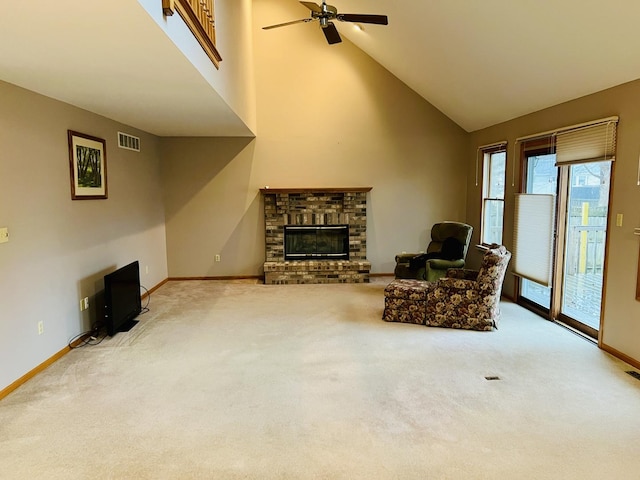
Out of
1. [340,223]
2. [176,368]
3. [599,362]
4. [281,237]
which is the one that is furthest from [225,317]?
[599,362]

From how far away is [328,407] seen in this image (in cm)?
282

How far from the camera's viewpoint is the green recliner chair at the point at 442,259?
5531mm

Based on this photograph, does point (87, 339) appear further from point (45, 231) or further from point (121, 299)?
point (45, 231)

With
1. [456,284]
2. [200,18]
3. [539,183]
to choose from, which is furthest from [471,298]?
[200,18]

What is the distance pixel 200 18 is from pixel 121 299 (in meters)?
2.90

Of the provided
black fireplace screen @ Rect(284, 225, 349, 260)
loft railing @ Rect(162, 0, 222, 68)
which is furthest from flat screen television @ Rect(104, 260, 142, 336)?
black fireplace screen @ Rect(284, 225, 349, 260)

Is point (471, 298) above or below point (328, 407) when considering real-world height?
above

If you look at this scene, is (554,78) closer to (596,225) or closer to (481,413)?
(596,225)

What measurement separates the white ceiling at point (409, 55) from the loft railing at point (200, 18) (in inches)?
8.9

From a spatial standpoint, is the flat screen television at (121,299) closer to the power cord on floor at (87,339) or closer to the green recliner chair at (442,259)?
the power cord on floor at (87,339)

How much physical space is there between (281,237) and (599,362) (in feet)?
15.0

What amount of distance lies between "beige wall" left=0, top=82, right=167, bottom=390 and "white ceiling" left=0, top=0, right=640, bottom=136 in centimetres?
22

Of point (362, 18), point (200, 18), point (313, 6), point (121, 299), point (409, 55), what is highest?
point (409, 55)

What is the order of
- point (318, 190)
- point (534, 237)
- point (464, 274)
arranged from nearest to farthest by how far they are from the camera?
point (464, 274) → point (534, 237) → point (318, 190)
